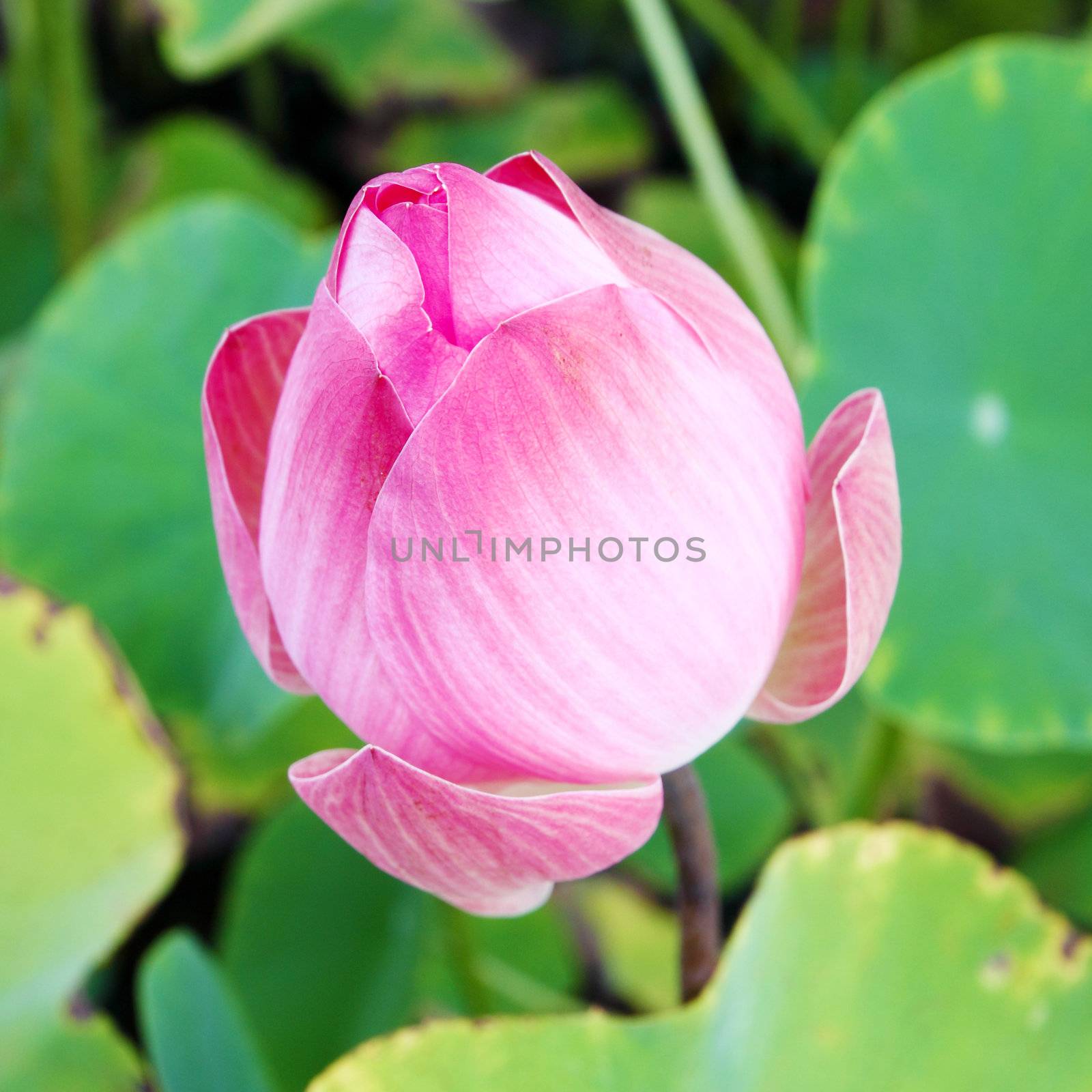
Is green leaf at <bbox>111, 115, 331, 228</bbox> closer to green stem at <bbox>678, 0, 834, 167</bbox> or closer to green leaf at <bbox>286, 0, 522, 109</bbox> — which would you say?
Answer: green leaf at <bbox>286, 0, 522, 109</bbox>

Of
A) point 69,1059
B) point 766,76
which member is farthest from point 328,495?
point 766,76

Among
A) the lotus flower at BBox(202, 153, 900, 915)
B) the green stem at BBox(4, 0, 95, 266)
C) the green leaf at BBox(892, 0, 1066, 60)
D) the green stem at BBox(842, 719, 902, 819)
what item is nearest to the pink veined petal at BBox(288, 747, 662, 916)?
the lotus flower at BBox(202, 153, 900, 915)

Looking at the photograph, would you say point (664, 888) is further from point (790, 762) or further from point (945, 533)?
point (945, 533)

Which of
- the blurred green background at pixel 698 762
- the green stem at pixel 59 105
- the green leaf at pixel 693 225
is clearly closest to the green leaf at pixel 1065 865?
the blurred green background at pixel 698 762

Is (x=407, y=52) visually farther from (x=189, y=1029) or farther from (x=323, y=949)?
(x=189, y=1029)

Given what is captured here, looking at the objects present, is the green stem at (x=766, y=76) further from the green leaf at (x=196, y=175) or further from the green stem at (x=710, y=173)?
the green leaf at (x=196, y=175)
